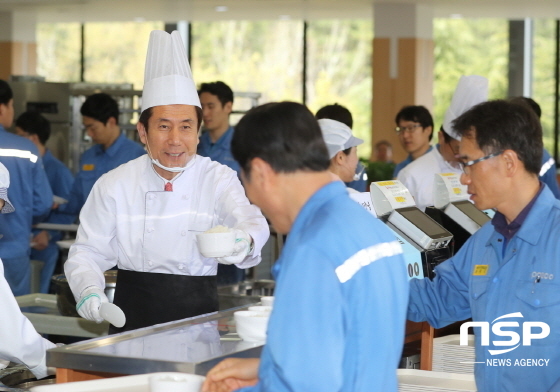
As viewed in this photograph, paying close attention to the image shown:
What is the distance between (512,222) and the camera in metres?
2.14

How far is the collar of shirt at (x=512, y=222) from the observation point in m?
2.12

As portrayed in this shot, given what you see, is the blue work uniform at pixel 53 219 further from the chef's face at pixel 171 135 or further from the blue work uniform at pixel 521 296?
the blue work uniform at pixel 521 296

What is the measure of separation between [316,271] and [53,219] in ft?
17.0

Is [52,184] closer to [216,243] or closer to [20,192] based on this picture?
[20,192]

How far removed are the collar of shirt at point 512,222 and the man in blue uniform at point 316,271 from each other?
77cm

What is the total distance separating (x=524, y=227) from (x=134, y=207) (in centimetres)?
129

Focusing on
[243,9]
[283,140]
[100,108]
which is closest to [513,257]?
[283,140]

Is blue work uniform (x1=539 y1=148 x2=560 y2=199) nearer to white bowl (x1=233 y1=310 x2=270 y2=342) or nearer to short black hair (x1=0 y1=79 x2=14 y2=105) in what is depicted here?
short black hair (x1=0 y1=79 x2=14 y2=105)

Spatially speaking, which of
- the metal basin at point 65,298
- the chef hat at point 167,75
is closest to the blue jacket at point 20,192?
the metal basin at point 65,298

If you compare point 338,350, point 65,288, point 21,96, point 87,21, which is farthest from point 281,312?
point 87,21

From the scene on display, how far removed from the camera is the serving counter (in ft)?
6.20

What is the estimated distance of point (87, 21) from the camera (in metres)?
12.9

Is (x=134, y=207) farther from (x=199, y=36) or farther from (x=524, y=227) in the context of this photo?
(x=199, y=36)

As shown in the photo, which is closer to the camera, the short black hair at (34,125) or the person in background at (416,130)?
the person in background at (416,130)
